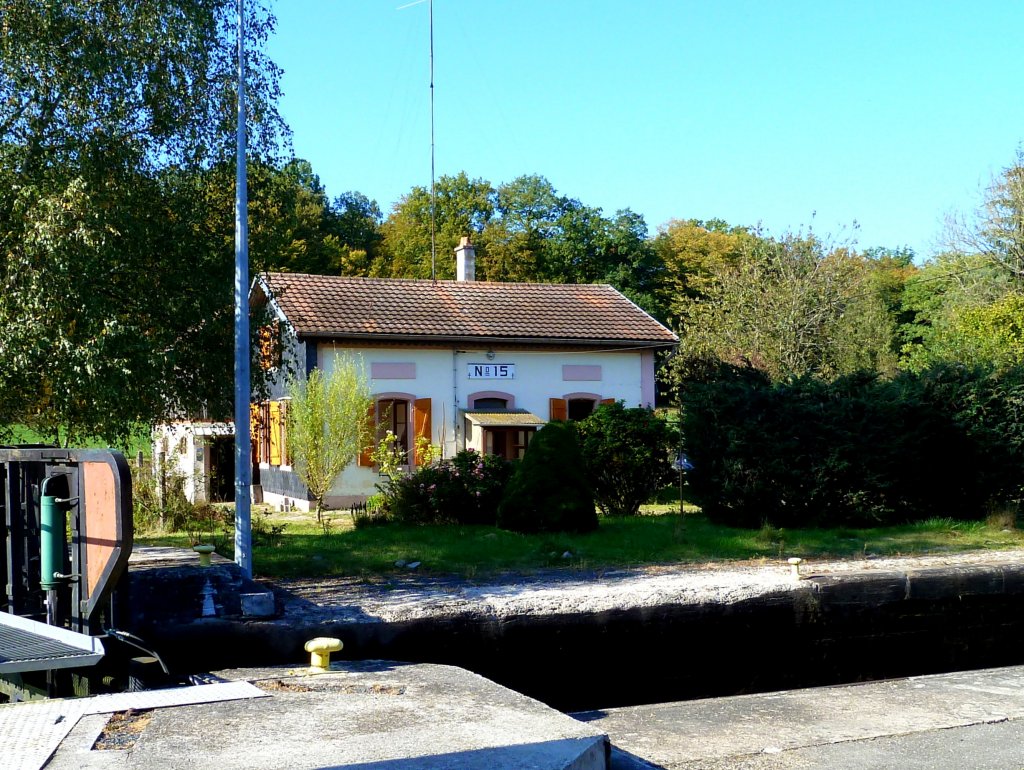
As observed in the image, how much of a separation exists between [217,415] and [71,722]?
683 centimetres

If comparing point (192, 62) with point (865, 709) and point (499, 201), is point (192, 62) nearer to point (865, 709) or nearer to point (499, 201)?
point (865, 709)

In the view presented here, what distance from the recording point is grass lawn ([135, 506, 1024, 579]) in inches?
483

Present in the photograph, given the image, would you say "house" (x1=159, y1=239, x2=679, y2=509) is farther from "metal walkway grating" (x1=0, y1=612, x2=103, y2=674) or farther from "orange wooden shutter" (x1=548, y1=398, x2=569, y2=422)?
"metal walkway grating" (x1=0, y1=612, x2=103, y2=674)

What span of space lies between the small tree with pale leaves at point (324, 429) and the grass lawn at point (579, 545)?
95.6 inches

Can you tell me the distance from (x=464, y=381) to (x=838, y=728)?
611 inches

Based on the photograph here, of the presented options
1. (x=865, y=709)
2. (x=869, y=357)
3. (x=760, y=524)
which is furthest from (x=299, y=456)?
(x=869, y=357)

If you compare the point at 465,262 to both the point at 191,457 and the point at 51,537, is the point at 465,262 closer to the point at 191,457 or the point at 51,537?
the point at 191,457

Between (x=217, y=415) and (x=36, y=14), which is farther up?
(x=36, y=14)

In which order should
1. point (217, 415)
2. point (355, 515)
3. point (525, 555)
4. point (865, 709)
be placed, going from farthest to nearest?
point (355, 515), point (525, 555), point (217, 415), point (865, 709)

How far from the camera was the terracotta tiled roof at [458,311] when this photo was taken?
21.6 m

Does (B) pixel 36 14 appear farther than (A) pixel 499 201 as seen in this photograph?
No

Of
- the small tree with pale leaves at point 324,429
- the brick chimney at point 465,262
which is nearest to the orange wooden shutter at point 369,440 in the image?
the small tree with pale leaves at point 324,429

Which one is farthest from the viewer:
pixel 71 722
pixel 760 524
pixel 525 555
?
pixel 760 524

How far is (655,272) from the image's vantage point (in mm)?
48281
